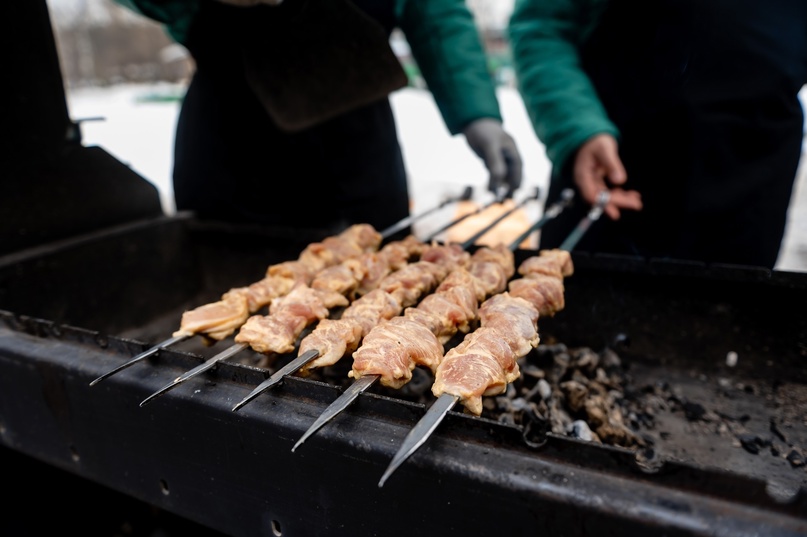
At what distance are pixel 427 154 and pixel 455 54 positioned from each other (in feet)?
24.5

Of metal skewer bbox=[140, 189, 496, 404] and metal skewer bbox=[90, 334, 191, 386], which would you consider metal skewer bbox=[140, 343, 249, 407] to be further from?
metal skewer bbox=[90, 334, 191, 386]

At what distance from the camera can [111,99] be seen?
67.4 ft

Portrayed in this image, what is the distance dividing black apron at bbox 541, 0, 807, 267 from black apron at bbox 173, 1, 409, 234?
147cm

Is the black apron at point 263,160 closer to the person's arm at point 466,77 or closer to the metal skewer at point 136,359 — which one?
the person's arm at point 466,77

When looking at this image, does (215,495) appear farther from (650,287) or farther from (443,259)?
(650,287)

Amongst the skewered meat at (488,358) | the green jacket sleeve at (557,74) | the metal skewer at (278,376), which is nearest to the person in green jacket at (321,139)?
the green jacket sleeve at (557,74)

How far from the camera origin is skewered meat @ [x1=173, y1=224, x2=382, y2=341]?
1.87 metres

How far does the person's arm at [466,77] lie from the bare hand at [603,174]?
484mm

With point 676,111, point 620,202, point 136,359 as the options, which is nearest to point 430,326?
point 136,359

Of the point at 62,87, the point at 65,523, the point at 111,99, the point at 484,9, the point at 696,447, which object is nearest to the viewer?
the point at 696,447

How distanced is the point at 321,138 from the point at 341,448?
2.66m

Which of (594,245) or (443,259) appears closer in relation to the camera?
(443,259)

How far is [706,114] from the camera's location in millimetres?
2979

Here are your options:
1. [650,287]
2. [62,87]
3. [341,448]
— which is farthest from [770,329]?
[62,87]
